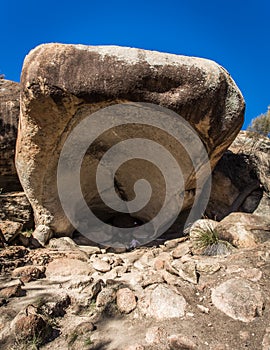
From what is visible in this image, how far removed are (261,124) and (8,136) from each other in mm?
7236

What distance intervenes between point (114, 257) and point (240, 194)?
2.97 m

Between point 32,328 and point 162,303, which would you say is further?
point 162,303

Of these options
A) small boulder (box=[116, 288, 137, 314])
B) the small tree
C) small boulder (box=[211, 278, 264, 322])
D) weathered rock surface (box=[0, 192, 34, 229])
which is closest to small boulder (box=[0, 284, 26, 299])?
small boulder (box=[116, 288, 137, 314])

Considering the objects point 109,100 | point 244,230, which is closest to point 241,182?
point 244,230

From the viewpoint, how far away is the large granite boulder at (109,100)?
11.8ft

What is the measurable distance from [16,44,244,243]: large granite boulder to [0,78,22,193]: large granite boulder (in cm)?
72

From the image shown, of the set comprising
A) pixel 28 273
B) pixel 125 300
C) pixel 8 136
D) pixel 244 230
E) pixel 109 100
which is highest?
pixel 109 100

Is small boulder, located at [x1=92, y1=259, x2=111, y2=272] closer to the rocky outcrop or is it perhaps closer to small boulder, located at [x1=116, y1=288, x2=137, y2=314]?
small boulder, located at [x1=116, y1=288, x2=137, y2=314]

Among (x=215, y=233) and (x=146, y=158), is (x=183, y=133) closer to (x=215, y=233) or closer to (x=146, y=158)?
(x=146, y=158)

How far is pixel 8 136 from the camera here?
5082 mm

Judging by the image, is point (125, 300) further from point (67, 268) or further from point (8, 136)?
point (8, 136)

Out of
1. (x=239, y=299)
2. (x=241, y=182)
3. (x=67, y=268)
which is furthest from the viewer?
(x=241, y=182)

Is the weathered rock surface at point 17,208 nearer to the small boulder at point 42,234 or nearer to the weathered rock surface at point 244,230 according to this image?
the small boulder at point 42,234

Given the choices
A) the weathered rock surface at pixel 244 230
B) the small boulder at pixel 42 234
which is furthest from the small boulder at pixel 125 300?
the small boulder at pixel 42 234
